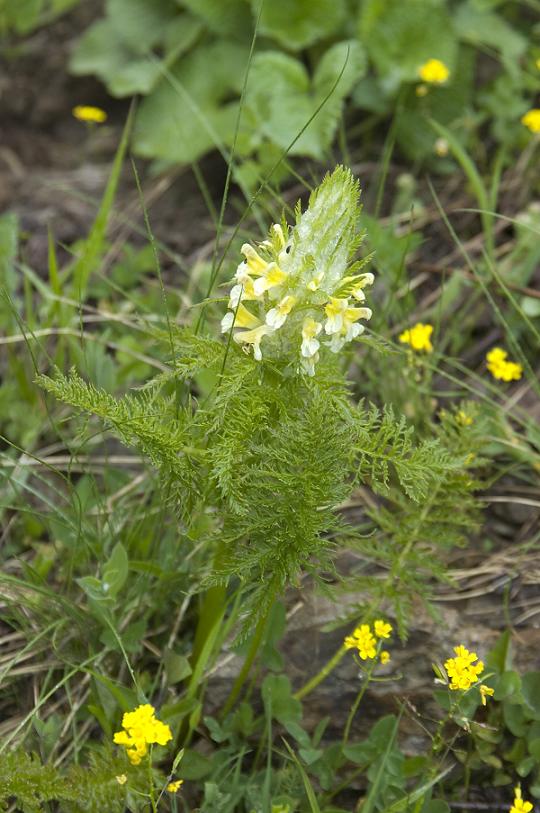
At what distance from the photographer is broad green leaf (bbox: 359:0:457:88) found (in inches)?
135

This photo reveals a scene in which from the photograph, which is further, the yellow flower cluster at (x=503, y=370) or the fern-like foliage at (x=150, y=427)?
the yellow flower cluster at (x=503, y=370)

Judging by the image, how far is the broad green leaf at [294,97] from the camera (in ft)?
10.2

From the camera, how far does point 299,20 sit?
11.5 feet

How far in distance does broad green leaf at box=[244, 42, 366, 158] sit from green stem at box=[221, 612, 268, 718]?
1.84m

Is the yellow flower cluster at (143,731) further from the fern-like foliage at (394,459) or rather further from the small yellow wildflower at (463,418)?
the small yellow wildflower at (463,418)

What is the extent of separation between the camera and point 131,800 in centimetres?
172

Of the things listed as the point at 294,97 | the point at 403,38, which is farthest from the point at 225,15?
the point at 403,38

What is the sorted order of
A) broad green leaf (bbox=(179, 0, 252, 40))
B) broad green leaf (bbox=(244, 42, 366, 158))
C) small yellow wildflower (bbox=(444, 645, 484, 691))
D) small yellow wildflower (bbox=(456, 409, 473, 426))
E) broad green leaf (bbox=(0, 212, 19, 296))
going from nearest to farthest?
small yellow wildflower (bbox=(444, 645, 484, 691))
small yellow wildflower (bbox=(456, 409, 473, 426))
broad green leaf (bbox=(0, 212, 19, 296))
broad green leaf (bbox=(244, 42, 366, 158))
broad green leaf (bbox=(179, 0, 252, 40))

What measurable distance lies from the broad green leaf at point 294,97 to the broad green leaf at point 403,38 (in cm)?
18

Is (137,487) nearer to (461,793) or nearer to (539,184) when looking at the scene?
(461,793)

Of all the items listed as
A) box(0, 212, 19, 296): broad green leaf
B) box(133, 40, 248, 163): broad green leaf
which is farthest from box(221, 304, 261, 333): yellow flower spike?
box(133, 40, 248, 163): broad green leaf

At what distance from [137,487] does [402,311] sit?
0.96 meters

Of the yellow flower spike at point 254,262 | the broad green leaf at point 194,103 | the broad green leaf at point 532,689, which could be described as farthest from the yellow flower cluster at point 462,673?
the broad green leaf at point 194,103

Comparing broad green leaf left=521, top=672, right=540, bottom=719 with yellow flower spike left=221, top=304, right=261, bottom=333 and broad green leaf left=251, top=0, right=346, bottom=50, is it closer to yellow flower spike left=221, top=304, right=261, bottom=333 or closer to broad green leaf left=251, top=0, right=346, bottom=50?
yellow flower spike left=221, top=304, right=261, bottom=333
